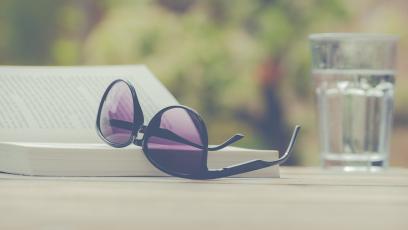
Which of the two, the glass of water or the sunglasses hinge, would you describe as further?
the glass of water

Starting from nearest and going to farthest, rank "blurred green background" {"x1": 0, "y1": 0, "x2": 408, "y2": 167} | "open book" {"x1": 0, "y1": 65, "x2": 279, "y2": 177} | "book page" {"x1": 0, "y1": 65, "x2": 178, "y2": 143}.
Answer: "open book" {"x1": 0, "y1": 65, "x2": 279, "y2": 177} < "book page" {"x1": 0, "y1": 65, "x2": 178, "y2": 143} < "blurred green background" {"x1": 0, "y1": 0, "x2": 408, "y2": 167}

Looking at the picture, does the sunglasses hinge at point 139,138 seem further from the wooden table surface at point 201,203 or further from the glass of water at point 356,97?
the glass of water at point 356,97

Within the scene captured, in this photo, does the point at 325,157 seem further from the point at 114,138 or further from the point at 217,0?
the point at 217,0

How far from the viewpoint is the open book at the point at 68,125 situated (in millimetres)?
860

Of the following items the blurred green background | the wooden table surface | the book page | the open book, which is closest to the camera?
the wooden table surface

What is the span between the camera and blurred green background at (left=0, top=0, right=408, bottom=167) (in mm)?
2484

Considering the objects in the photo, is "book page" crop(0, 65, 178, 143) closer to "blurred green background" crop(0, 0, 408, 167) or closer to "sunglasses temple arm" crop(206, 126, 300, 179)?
"sunglasses temple arm" crop(206, 126, 300, 179)

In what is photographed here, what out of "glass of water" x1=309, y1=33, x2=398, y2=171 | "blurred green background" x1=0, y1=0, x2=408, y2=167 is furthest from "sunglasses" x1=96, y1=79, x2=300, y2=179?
"blurred green background" x1=0, y1=0, x2=408, y2=167

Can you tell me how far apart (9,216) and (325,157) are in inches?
22.1

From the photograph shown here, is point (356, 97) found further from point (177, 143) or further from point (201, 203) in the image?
point (201, 203)

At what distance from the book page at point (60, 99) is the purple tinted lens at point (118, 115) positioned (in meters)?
0.04

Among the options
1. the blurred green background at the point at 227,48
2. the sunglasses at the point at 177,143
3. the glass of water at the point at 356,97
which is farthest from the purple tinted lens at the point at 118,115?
the blurred green background at the point at 227,48

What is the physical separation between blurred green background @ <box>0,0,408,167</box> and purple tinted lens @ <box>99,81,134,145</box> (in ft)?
4.94

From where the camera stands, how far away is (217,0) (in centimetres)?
256
